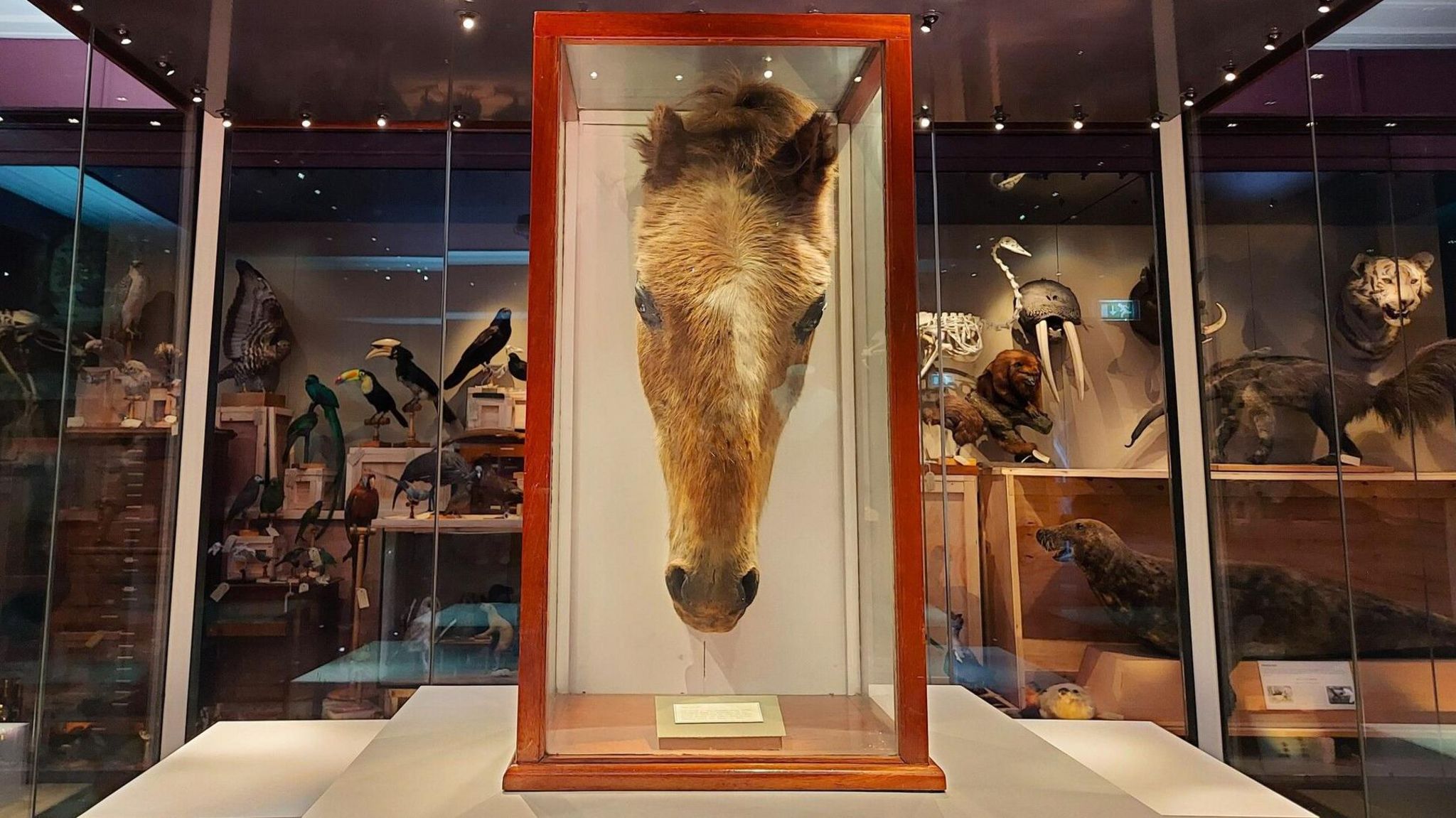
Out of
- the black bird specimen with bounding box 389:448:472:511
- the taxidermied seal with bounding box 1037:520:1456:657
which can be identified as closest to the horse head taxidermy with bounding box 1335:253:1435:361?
the taxidermied seal with bounding box 1037:520:1456:657

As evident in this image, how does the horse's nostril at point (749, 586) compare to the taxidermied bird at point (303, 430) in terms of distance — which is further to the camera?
the taxidermied bird at point (303, 430)

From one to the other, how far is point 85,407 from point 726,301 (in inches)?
73.8

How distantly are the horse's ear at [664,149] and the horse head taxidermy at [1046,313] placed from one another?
1.59m

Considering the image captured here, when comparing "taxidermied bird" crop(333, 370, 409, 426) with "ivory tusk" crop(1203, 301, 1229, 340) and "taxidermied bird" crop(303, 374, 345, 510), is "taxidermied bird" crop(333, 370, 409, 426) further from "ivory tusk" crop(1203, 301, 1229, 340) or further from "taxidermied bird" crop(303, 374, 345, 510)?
"ivory tusk" crop(1203, 301, 1229, 340)

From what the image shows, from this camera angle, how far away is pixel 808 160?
111 cm

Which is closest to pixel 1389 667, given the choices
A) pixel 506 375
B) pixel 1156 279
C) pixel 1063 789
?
pixel 1156 279

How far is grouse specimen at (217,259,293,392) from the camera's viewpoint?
2.25 meters

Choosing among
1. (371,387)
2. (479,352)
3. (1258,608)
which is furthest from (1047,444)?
(371,387)

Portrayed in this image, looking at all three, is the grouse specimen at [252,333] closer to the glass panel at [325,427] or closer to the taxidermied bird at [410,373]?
the glass panel at [325,427]

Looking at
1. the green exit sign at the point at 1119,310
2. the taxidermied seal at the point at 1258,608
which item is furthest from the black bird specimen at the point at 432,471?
the green exit sign at the point at 1119,310

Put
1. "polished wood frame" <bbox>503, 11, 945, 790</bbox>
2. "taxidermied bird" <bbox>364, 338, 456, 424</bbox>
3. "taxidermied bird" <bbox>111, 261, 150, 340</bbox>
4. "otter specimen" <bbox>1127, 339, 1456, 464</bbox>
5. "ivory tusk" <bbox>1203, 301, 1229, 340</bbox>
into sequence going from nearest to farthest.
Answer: "polished wood frame" <bbox>503, 11, 945, 790</bbox> → "otter specimen" <bbox>1127, 339, 1456, 464</bbox> → "taxidermied bird" <bbox>111, 261, 150, 340</bbox> → "ivory tusk" <bbox>1203, 301, 1229, 340</bbox> → "taxidermied bird" <bbox>364, 338, 456, 424</bbox>

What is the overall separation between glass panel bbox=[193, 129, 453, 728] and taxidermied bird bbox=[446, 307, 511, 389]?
0.20ft

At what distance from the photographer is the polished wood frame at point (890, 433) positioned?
0.97m

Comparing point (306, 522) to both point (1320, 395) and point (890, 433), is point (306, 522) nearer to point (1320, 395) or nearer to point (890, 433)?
point (890, 433)
